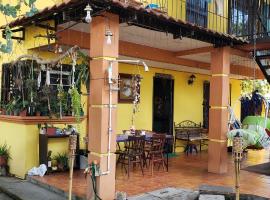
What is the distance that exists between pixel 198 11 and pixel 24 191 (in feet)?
22.8

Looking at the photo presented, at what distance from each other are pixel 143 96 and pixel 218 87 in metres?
3.12

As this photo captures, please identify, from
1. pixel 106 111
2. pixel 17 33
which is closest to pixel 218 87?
pixel 106 111

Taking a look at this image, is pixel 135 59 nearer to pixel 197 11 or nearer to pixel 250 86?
pixel 197 11

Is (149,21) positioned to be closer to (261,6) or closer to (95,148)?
(95,148)

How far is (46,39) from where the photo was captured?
764 centimetres

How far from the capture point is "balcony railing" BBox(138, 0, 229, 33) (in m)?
9.92

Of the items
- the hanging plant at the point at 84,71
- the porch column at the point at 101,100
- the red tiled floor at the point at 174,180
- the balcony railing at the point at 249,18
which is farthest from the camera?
the balcony railing at the point at 249,18

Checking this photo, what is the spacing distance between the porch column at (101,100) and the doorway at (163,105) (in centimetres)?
613

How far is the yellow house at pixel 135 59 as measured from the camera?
6301 mm

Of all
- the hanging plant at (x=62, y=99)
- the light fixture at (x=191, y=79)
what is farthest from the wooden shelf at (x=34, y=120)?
the light fixture at (x=191, y=79)

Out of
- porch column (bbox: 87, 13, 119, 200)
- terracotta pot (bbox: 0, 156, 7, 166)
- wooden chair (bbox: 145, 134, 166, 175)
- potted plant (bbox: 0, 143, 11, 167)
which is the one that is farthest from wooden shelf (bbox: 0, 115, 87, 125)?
porch column (bbox: 87, 13, 119, 200)

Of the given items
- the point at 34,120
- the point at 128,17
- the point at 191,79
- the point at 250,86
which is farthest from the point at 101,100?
the point at 250,86

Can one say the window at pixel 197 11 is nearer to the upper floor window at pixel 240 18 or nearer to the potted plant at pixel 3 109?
the upper floor window at pixel 240 18

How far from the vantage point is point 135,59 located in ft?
32.4
